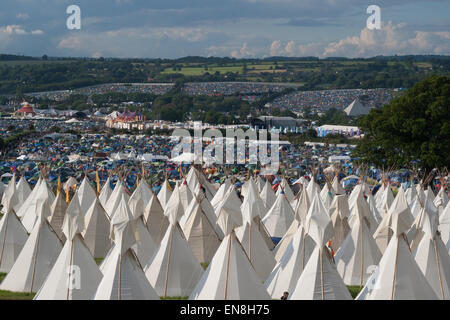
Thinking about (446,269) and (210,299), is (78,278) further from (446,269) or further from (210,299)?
(446,269)

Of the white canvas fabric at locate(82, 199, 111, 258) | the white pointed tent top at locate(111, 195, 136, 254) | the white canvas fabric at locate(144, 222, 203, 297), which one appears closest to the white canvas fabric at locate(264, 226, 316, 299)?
the white canvas fabric at locate(144, 222, 203, 297)

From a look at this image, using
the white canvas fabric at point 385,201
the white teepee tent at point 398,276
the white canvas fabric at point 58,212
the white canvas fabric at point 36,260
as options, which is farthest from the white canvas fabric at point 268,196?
the white teepee tent at point 398,276

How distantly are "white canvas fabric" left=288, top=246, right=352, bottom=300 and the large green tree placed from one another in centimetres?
2798

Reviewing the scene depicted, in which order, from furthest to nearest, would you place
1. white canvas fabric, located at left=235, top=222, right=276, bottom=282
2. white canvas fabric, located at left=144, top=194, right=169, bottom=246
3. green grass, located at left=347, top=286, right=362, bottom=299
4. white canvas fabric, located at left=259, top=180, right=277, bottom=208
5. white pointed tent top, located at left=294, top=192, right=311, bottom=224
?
white canvas fabric, located at left=259, top=180, right=277, bottom=208, white canvas fabric, located at left=144, top=194, right=169, bottom=246, white canvas fabric, located at left=235, top=222, right=276, bottom=282, white pointed tent top, located at left=294, top=192, right=311, bottom=224, green grass, located at left=347, top=286, right=362, bottom=299

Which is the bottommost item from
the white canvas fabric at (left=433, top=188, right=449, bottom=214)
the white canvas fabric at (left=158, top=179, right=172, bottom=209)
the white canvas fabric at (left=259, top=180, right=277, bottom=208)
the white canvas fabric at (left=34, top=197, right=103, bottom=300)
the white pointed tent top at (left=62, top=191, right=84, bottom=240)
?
the white canvas fabric at (left=259, top=180, right=277, bottom=208)

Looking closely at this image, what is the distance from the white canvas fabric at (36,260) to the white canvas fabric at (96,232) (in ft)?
18.3

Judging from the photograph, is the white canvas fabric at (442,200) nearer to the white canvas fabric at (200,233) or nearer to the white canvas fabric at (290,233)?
the white canvas fabric at (290,233)

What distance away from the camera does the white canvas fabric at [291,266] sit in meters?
21.2

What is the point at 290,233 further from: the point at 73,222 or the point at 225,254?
the point at 73,222

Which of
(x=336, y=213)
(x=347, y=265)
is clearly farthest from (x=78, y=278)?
(x=336, y=213)

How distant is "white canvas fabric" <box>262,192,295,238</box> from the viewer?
32719mm

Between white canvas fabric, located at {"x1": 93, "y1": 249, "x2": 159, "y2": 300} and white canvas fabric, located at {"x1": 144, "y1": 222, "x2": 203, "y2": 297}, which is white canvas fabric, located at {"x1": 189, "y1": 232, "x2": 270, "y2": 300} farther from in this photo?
white canvas fabric, located at {"x1": 144, "y1": 222, "x2": 203, "y2": 297}

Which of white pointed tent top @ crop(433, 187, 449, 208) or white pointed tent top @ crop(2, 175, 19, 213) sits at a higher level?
white pointed tent top @ crop(2, 175, 19, 213)

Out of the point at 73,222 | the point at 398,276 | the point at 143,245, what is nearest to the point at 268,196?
the point at 143,245
